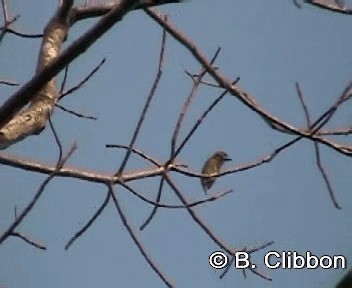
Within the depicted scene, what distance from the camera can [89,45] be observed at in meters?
1.59

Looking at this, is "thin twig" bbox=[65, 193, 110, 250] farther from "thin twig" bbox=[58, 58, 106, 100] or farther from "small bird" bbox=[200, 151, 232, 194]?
"small bird" bbox=[200, 151, 232, 194]

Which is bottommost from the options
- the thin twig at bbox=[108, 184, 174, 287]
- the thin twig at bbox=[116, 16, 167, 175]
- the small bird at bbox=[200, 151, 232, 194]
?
the thin twig at bbox=[108, 184, 174, 287]

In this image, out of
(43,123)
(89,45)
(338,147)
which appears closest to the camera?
(89,45)

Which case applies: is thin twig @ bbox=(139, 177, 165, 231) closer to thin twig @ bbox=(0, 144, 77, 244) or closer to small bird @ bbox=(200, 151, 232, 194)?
thin twig @ bbox=(0, 144, 77, 244)

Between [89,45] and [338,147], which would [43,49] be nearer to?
[89,45]

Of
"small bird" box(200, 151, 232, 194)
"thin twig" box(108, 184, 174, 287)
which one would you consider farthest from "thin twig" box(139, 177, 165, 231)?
"small bird" box(200, 151, 232, 194)

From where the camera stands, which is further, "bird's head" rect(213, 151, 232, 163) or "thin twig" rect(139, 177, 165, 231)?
"bird's head" rect(213, 151, 232, 163)

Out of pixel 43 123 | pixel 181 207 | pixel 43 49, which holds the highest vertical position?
pixel 43 49

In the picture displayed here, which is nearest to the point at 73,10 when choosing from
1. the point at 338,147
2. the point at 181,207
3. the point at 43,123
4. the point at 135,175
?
the point at 43,123

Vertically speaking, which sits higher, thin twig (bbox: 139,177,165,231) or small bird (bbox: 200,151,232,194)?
small bird (bbox: 200,151,232,194)

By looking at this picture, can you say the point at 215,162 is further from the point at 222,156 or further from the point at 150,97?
the point at 150,97

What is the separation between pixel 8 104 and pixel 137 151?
653mm

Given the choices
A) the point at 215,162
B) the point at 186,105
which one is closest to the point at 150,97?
the point at 186,105

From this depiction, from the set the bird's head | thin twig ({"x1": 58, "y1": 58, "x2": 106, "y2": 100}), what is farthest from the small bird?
thin twig ({"x1": 58, "y1": 58, "x2": 106, "y2": 100})
